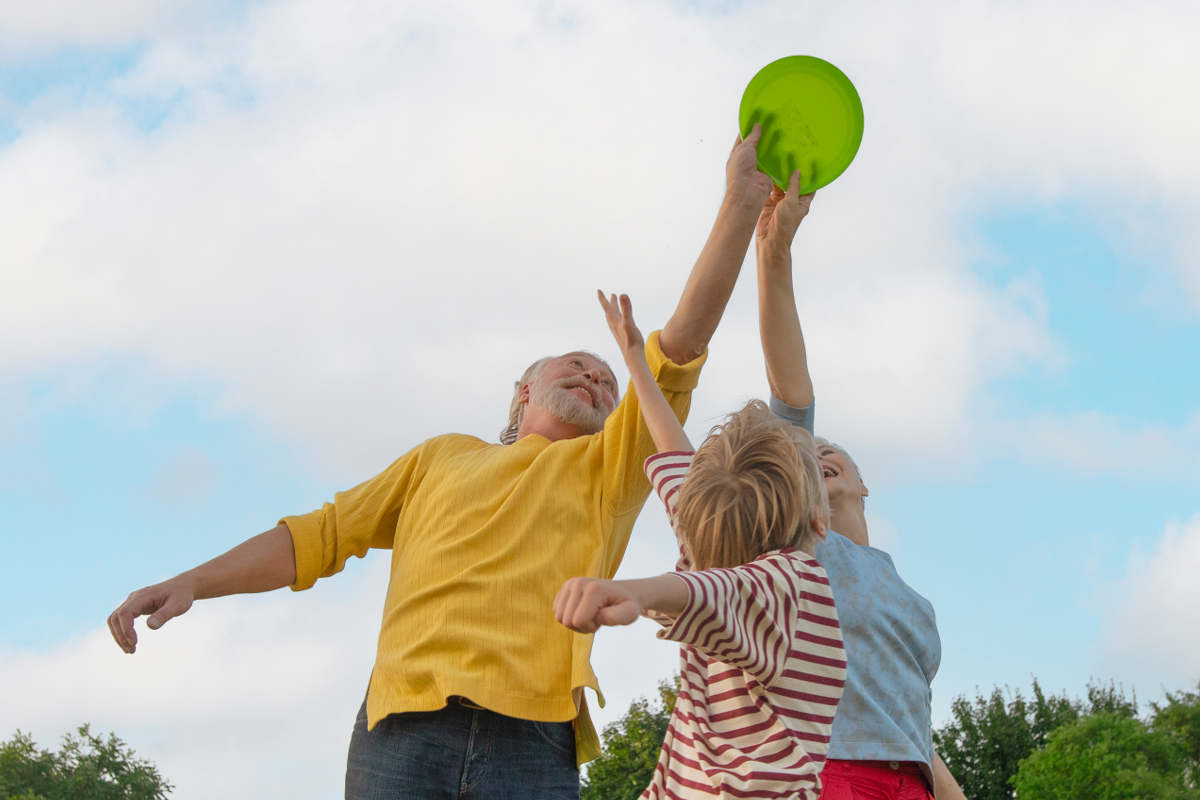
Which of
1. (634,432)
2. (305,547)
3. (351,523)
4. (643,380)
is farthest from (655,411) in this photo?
(305,547)

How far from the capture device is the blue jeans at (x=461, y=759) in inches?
158

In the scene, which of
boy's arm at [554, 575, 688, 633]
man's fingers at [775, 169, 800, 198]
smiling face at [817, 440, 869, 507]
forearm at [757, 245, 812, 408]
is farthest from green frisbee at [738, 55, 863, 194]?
boy's arm at [554, 575, 688, 633]

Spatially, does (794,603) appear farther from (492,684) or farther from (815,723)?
(492,684)

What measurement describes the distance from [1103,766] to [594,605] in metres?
45.4

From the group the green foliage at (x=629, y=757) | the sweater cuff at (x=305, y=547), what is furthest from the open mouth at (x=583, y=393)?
the green foliage at (x=629, y=757)

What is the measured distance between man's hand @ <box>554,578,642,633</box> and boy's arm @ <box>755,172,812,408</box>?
1.85 m

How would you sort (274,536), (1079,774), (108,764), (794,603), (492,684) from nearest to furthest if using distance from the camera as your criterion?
1. (794,603)
2. (492,684)
3. (274,536)
4. (1079,774)
5. (108,764)

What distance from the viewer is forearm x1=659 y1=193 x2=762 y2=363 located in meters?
4.09

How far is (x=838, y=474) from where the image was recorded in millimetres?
4660

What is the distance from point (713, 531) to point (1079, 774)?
1752 inches

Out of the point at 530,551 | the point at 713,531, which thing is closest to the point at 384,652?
the point at 530,551

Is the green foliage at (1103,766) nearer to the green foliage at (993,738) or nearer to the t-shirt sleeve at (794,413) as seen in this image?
the green foliage at (993,738)

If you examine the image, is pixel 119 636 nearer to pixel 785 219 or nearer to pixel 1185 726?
pixel 785 219

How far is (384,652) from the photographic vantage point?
441 centimetres
